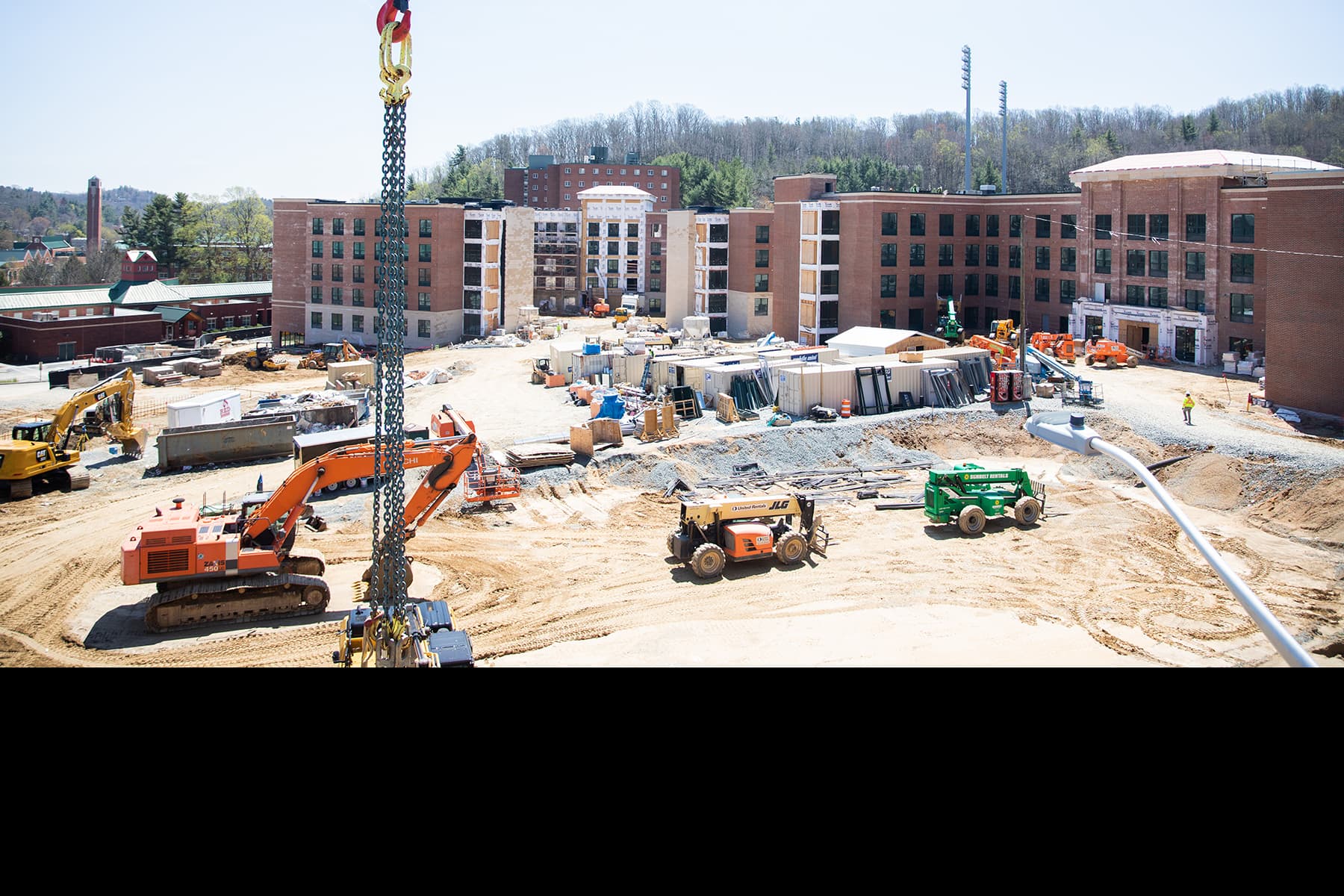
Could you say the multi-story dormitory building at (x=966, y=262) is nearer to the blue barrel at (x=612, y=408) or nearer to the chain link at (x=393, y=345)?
the blue barrel at (x=612, y=408)

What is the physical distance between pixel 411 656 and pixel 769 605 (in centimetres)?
668

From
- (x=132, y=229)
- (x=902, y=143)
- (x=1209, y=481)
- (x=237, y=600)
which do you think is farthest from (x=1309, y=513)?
(x=902, y=143)

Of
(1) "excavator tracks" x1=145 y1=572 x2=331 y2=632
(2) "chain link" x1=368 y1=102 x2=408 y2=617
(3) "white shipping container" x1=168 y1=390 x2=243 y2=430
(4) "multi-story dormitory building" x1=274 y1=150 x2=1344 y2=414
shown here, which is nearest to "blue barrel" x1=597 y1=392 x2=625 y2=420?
(3) "white shipping container" x1=168 y1=390 x2=243 y2=430

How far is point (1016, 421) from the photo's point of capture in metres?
26.5

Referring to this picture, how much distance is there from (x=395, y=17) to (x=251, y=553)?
8294 mm

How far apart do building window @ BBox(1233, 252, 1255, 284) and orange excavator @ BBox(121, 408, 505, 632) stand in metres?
28.2

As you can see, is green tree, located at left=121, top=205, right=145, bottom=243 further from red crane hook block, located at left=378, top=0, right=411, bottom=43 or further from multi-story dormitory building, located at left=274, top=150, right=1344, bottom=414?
red crane hook block, located at left=378, top=0, right=411, bottom=43

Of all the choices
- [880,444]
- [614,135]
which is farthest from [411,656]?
[614,135]

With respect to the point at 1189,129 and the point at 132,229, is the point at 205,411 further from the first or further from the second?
the point at 132,229

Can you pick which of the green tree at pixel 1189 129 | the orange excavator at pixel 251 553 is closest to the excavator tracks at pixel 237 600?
the orange excavator at pixel 251 553
